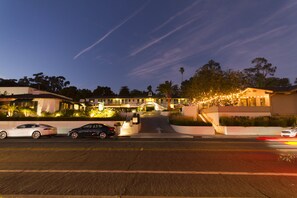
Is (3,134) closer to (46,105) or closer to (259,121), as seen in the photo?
(46,105)

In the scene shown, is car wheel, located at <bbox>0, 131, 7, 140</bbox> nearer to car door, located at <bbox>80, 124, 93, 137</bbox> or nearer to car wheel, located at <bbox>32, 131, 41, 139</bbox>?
car wheel, located at <bbox>32, 131, 41, 139</bbox>

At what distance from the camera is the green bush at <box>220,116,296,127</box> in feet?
87.8

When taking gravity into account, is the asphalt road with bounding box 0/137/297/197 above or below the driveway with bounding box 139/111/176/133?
below

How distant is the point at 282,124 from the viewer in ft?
87.1

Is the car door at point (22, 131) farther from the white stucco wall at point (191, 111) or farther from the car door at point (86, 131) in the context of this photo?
the white stucco wall at point (191, 111)

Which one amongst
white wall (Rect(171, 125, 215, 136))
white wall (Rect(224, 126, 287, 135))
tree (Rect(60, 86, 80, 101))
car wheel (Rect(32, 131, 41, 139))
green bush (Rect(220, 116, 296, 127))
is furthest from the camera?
tree (Rect(60, 86, 80, 101))

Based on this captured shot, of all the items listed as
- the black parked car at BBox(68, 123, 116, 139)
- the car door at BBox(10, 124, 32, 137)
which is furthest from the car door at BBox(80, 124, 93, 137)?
the car door at BBox(10, 124, 32, 137)

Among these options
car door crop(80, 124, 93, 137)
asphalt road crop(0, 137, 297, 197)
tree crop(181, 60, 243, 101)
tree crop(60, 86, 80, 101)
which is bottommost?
asphalt road crop(0, 137, 297, 197)

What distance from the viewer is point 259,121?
27047 mm

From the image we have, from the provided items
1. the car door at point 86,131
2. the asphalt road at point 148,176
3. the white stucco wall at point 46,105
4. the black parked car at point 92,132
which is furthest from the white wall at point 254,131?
the white stucco wall at point 46,105

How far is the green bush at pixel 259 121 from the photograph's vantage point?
26.8 metres

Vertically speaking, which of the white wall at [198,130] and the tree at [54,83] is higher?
the tree at [54,83]

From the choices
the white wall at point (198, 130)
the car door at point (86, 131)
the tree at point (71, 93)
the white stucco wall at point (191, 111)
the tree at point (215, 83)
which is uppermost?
the tree at point (71, 93)

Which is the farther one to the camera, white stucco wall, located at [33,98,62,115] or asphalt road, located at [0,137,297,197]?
white stucco wall, located at [33,98,62,115]
